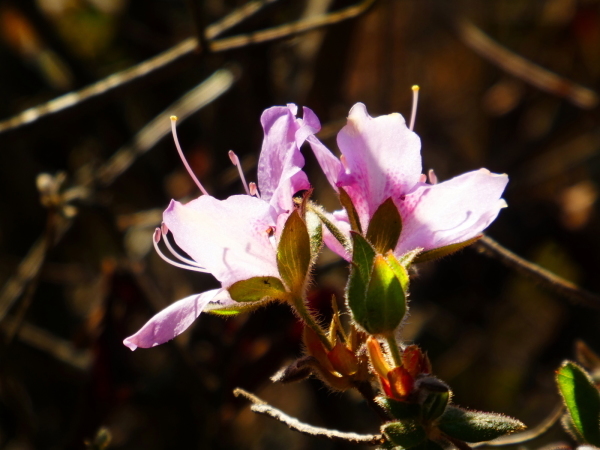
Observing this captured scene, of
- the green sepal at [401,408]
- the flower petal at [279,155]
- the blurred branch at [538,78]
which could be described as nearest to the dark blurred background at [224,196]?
the blurred branch at [538,78]

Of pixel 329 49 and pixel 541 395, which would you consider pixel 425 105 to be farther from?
pixel 541 395

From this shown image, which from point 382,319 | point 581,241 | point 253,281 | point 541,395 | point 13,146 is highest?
point 13,146

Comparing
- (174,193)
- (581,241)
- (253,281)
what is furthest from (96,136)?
(253,281)

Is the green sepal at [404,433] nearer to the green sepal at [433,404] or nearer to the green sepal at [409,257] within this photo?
the green sepal at [433,404]

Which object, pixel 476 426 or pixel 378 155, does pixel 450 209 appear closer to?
pixel 378 155

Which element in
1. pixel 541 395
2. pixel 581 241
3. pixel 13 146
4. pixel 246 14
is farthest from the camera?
pixel 541 395

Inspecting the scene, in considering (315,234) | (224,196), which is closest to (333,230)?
(315,234)
